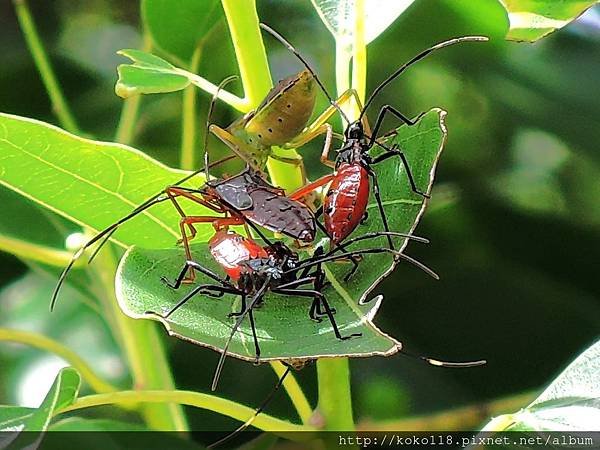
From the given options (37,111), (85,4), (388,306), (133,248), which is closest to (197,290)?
(133,248)

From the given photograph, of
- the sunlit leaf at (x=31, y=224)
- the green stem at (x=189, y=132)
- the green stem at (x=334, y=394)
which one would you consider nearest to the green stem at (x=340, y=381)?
the green stem at (x=334, y=394)

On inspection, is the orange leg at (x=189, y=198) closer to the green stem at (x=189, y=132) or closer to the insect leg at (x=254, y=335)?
the insect leg at (x=254, y=335)

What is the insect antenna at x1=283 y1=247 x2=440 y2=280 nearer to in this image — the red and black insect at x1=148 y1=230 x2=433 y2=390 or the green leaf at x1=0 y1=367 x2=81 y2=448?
the red and black insect at x1=148 y1=230 x2=433 y2=390

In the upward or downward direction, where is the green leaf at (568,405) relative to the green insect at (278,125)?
downward

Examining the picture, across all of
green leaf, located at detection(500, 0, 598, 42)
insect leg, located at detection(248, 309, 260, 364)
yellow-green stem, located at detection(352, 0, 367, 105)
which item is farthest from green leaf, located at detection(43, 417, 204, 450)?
green leaf, located at detection(500, 0, 598, 42)

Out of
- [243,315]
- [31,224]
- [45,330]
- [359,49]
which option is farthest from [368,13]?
[45,330]
